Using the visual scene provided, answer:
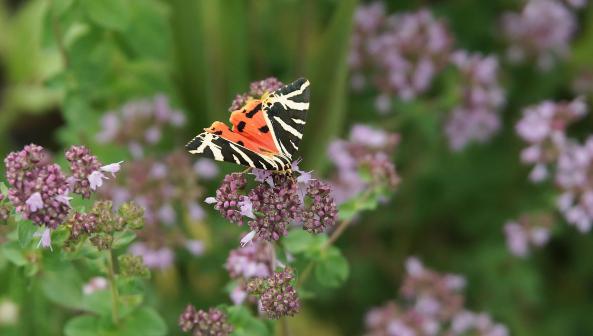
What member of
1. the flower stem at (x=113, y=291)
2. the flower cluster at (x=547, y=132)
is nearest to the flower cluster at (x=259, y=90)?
the flower stem at (x=113, y=291)

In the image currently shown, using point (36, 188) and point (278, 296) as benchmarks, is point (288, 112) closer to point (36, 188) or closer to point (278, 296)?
point (278, 296)

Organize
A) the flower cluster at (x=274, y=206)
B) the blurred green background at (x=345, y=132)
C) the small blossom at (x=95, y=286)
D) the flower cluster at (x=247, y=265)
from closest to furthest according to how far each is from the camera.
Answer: the flower cluster at (x=274, y=206)
the flower cluster at (x=247, y=265)
the small blossom at (x=95, y=286)
the blurred green background at (x=345, y=132)

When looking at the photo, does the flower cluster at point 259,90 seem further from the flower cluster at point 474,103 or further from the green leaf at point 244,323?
the flower cluster at point 474,103

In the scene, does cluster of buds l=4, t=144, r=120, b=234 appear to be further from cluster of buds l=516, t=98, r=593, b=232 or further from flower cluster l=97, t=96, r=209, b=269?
cluster of buds l=516, t=98, r=593, b=232

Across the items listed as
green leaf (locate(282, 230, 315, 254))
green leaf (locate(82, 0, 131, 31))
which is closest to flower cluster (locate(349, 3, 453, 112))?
green leaf (locate(82, 0, 131, 31))

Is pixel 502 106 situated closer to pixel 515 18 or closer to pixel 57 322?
pixel 515 18

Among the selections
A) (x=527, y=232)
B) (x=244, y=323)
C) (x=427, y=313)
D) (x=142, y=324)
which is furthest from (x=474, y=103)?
(x=142, y=324)
